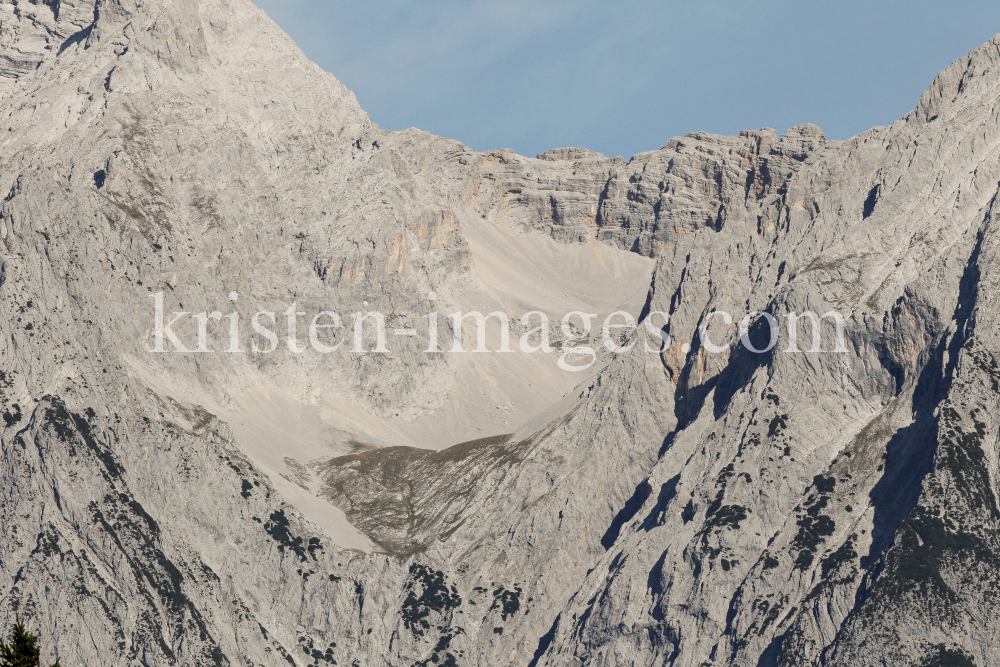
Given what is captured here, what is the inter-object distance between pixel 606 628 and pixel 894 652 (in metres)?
45.4

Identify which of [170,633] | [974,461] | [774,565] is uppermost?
[974,461]

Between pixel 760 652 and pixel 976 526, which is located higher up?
pixel 976 526

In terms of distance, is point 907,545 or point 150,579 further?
point 150,579

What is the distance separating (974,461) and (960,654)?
1118 inches

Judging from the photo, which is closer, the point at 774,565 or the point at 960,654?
the point at 960,654

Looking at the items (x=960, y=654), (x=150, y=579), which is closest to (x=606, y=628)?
(x=960, y=654)

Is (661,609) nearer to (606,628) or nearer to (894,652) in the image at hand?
(606,628)

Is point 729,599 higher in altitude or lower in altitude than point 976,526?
lower

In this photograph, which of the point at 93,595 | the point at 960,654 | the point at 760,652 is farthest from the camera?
the point at 93,595

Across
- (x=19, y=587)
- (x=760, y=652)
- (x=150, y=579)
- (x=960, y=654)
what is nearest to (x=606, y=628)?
(x=760, y=652)

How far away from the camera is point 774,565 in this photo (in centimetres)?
19125

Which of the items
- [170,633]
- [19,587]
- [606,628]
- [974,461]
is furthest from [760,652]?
[19,587]

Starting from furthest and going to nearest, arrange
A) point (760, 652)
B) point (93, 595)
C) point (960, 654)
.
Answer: point (93, 595) < point (760, 652) < point (960, 654)

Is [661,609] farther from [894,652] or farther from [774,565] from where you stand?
[894,652]
